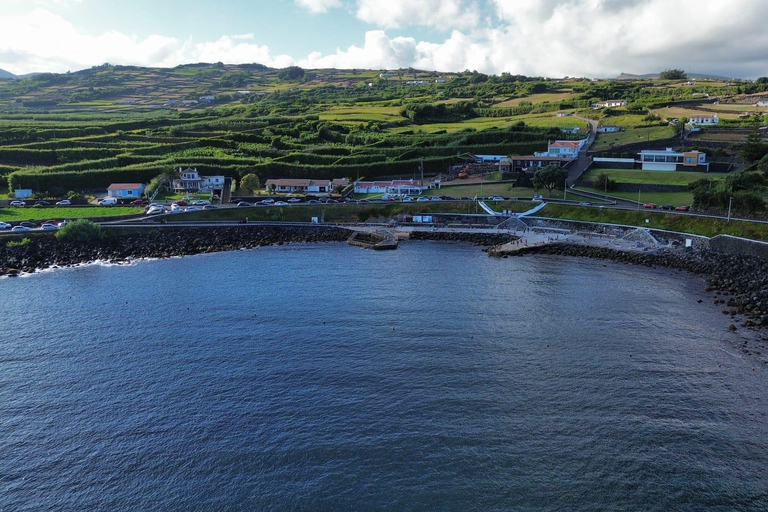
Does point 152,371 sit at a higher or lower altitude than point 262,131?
lower

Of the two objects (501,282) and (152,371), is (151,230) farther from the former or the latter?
(501,282)

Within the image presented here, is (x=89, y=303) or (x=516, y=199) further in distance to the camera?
(x=516, y=199)

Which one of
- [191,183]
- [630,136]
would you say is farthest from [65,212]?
[630,136]

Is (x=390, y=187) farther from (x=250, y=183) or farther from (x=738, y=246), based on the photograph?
(x=738, y=246)

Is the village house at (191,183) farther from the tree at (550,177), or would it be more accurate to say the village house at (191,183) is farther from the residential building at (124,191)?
the tree at (550,177)

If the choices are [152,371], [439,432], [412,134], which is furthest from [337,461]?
[412,134]

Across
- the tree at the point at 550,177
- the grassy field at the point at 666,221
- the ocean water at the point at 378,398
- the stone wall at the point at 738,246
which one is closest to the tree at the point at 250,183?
the ocean water at the point at 378,398

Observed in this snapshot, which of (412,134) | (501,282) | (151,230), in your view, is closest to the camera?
(501,282)
